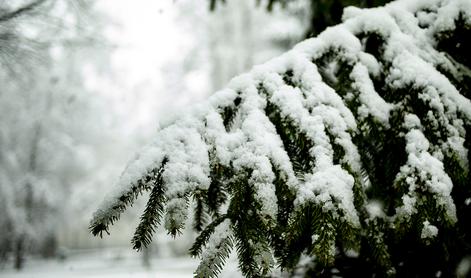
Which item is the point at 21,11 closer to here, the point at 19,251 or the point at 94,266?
the point at 19,251

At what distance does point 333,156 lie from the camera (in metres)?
1.08

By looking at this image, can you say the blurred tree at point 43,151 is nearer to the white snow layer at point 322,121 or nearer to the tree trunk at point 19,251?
the tree trunk at point 19,251

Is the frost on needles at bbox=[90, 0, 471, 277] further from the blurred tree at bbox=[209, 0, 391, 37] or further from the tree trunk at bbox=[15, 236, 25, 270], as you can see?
the tree trunk at bbox=[15, 236, 25, 270]

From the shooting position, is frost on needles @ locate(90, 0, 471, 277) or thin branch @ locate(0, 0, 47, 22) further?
thin branch @ locate(0, 0, 47, 22)

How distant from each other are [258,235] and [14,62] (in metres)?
2.57

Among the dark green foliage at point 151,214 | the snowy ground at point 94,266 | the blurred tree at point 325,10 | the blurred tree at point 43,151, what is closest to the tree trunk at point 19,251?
the blurred tree at point 43,151


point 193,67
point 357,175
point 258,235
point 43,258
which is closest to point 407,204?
point 357,175

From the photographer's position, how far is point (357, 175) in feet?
3.45

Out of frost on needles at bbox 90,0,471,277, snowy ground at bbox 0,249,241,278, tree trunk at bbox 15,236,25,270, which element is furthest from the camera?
tree trunk at bbox 15,236,25,270

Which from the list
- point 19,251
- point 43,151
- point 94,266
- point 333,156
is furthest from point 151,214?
point 94,266

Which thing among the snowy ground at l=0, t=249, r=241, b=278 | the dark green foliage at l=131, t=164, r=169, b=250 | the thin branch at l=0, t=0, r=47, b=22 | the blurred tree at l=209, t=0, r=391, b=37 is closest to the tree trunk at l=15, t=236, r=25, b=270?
the snowy ground at l=0, t=249, r=241, b=278

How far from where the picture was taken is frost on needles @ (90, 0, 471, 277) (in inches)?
38.5

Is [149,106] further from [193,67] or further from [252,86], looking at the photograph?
[252,86]

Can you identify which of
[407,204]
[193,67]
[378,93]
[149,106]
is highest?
[378,93]
